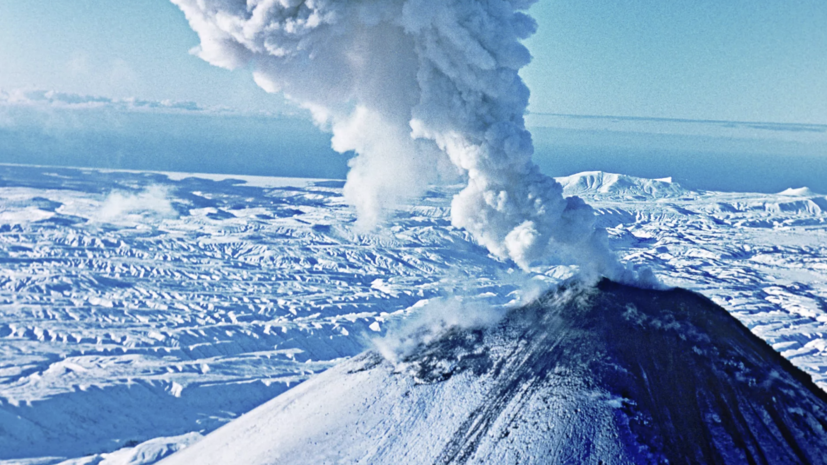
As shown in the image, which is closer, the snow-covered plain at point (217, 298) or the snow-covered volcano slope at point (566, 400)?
the snow-covered volcano slope at point (566, 400)

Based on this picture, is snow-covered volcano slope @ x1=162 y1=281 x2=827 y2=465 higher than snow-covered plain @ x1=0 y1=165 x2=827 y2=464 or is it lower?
higher

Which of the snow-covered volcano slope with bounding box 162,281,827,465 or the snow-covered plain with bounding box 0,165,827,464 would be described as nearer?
the snow-covered volcano slope with bounding box 162,281,827,465

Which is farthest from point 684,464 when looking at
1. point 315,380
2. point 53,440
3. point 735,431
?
point 53,440

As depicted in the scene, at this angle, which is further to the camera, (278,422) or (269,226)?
(269,226)

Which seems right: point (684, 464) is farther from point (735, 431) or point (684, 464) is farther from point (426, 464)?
point (426, 464)

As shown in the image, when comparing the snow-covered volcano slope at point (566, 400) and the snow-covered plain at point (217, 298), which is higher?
the snow-covered volcano slope at point (566, 400)
